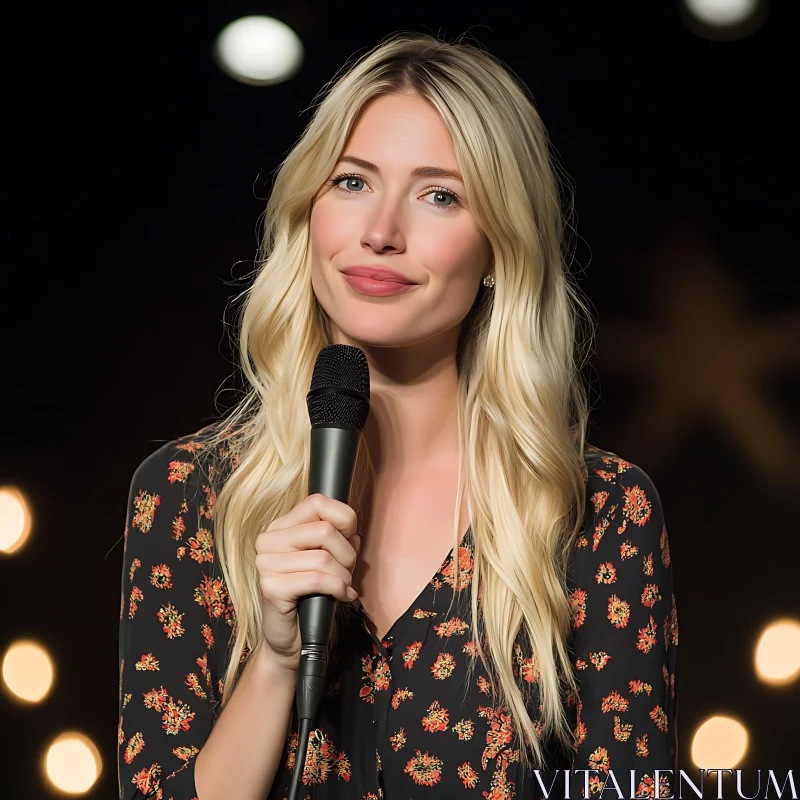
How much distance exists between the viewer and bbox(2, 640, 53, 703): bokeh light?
2141 millimetres

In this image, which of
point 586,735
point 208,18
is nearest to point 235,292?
point 208,18

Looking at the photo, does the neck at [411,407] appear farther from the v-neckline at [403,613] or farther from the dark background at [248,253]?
the dark background at [248,253]

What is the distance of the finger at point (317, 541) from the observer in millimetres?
1084

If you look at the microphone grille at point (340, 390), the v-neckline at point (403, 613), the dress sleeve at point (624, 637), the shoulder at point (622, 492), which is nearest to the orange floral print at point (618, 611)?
the dress sleeve at point (624, 637)

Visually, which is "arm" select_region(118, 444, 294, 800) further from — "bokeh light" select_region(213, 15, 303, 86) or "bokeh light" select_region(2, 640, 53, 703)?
"bokeh light" select_region(213, 15, 303, 86)

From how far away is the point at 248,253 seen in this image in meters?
2.20

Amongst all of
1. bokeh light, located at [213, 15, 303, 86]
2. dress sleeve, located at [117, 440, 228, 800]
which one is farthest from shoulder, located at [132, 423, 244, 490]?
bokeh light, located at [213, 15, 303, 86]

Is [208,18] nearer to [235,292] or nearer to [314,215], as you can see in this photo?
[235,292]

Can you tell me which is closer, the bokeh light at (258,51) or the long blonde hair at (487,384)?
the long blonde hair at (487,384)

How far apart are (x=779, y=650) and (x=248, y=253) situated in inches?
54.7

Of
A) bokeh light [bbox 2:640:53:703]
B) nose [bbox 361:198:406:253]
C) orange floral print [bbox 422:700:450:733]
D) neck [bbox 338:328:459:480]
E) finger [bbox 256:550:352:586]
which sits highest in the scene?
nose [bbox 361:198:406:253]

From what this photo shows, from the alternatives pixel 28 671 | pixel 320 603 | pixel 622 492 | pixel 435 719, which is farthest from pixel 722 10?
pixel 28 671

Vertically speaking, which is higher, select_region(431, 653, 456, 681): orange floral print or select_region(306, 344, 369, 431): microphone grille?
select_region(306, 344, 369, 431): microphone grille

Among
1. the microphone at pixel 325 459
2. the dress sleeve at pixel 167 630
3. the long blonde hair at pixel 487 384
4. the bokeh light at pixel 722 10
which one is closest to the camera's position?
the microphone at pixel 325 459
